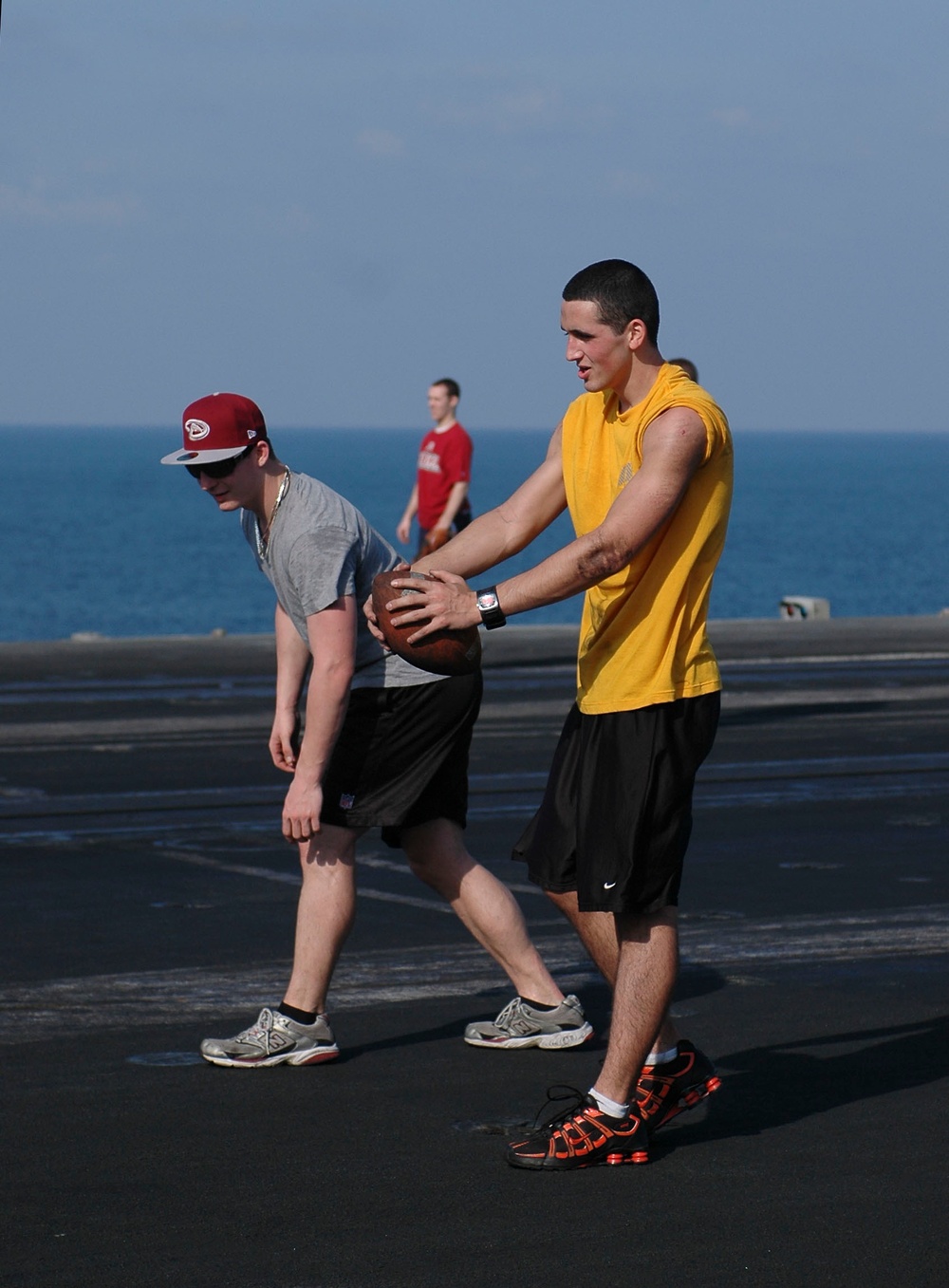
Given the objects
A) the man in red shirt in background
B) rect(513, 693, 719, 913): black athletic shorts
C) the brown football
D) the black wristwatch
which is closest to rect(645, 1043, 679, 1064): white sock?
rect(513, 693, 719, 913): black athletic shorts

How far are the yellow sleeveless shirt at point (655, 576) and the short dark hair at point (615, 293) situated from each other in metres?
0.18

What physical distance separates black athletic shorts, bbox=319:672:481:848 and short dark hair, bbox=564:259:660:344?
53.8 inches

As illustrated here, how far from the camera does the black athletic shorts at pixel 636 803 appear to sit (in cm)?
486

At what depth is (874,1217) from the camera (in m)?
4.49

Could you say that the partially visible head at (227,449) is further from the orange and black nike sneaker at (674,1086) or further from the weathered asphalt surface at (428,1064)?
the orange and black nike sneaker at (674,1086)

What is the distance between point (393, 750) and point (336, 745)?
0.16 metres

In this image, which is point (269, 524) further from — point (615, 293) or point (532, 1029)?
point (532, 1029)

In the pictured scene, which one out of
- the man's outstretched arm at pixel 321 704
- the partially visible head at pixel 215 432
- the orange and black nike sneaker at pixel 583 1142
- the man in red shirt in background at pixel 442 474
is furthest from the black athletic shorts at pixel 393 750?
the man in red shirt in background at pixel 442 474

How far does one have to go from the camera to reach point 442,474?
52.1 feet

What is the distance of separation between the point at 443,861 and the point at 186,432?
1463 mm

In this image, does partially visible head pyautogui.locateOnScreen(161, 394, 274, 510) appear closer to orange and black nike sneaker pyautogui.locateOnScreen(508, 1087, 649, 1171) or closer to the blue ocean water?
orange and black nike sneaker pyautogui.locateOnScreen(508, 1087, 649, 1171)

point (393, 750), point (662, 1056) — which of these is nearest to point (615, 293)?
point (393, 750)

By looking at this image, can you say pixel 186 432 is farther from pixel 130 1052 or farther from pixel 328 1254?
pixel 328 1254

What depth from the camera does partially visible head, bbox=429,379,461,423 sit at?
16.2 meters
